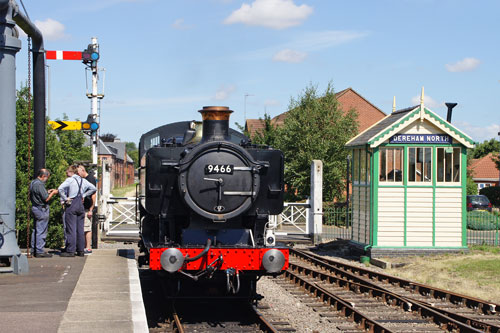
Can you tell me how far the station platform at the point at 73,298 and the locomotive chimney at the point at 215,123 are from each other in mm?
2289

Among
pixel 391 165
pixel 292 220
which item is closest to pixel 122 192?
pixel 292 220

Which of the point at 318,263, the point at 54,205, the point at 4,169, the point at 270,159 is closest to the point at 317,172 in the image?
the point at 318,263

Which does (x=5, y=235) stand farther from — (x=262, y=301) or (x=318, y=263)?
(x=318, y=263)

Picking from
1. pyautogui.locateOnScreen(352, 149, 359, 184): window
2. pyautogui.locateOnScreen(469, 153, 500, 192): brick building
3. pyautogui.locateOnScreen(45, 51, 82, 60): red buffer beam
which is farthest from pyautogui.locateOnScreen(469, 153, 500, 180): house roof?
pyautogui.locateOnScreen(45, 51, 82, 60): red buffer beam

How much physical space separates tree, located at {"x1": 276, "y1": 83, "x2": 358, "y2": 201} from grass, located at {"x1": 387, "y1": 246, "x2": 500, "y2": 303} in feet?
53.2

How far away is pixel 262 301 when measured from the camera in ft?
37.0

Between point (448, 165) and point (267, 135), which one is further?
point (267, 135)

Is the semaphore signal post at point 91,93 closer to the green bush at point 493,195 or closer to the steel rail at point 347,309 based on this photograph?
the steel rail at point 347,309

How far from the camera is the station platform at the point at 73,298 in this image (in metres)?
6.57

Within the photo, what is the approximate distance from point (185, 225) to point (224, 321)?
1528mm

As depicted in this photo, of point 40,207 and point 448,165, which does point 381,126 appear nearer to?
point 448,165

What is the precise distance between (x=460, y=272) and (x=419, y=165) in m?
3.29

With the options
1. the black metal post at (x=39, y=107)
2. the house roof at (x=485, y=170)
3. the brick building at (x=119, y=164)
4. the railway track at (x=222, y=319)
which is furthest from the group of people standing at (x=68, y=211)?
the brick building at (x=119, y=164)

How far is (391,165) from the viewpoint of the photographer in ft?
56.3
